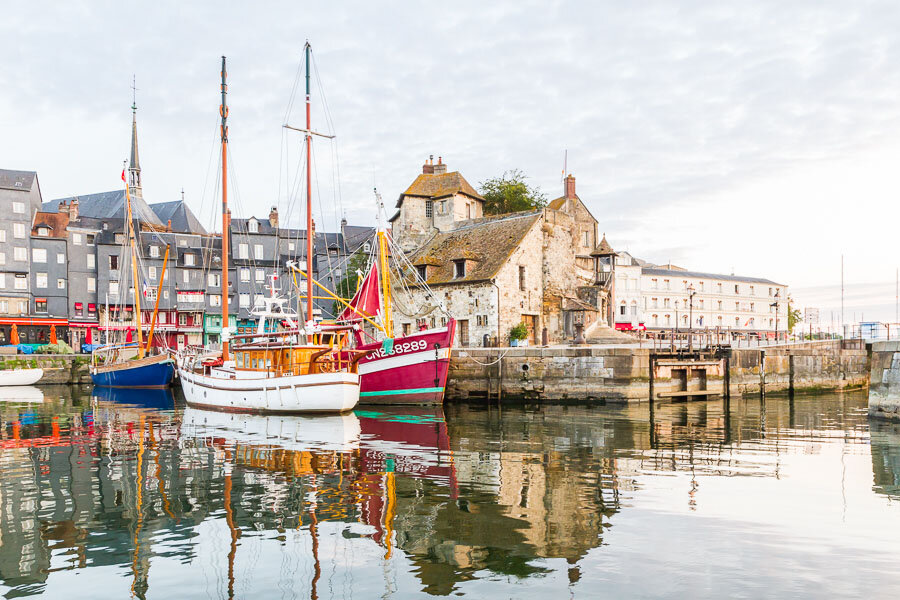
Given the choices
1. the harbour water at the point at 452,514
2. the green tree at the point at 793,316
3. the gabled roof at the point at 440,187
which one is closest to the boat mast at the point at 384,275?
the harbour water at the point at 452,514

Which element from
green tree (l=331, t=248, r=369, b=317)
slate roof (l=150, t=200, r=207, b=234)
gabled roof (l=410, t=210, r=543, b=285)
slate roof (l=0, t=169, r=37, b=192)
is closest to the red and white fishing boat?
gabled roof (l=410, t=210, r=543, b=285)

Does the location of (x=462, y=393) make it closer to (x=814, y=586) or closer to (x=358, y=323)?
(x=358, y=323)

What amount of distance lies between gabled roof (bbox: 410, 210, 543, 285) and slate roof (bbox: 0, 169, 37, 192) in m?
41.4

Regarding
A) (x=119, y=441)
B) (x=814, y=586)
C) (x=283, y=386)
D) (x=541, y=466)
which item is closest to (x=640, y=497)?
(x=541, y=466)

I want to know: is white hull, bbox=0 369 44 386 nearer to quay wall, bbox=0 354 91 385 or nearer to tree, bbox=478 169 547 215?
quay wall, bbox=0 354 91 385

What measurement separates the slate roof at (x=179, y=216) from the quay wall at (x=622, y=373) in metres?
54.1

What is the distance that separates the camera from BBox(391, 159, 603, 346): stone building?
37.5 metres

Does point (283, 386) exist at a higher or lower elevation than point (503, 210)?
lower

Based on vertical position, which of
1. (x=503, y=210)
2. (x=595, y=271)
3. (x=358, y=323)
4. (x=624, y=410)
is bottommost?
(x=624, y=410)

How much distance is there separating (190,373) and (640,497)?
85.8ft

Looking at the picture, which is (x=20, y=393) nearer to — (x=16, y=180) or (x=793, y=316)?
(x=16, y=180)

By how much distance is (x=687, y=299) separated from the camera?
260 ft

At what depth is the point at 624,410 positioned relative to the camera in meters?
27.6

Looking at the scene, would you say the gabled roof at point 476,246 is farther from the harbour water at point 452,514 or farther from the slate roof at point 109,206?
the slate roof at point 109,206
